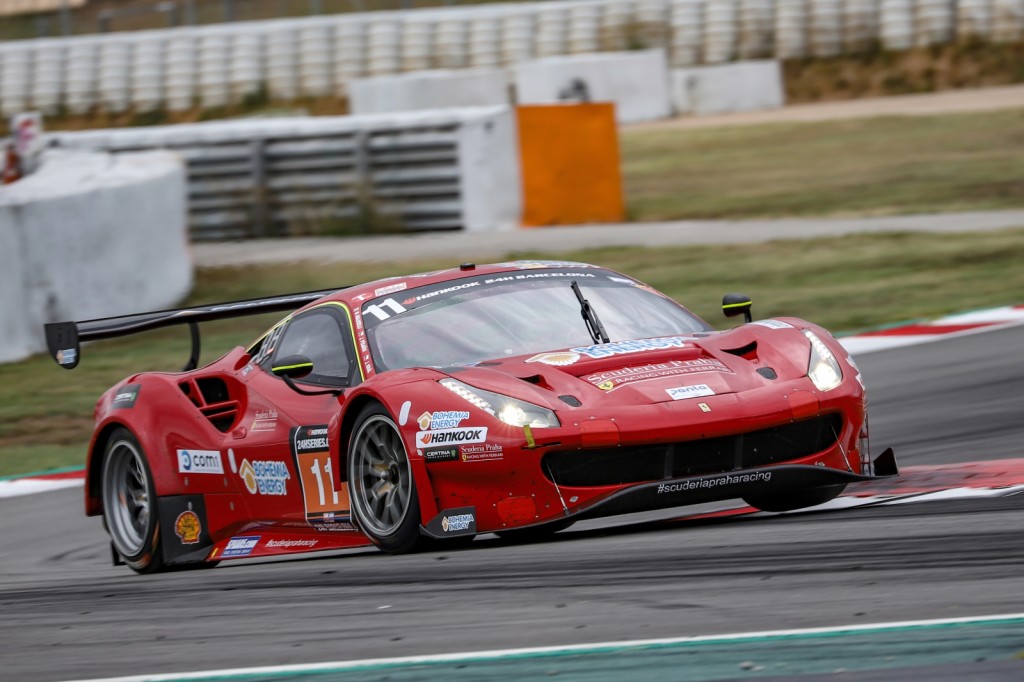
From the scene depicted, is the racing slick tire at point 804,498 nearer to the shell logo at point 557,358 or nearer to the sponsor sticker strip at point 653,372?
the sponsor sticker strip at point 653,372

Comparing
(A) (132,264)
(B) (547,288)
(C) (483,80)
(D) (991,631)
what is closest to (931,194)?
(A) (132,264)

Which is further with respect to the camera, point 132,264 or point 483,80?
point 483,80

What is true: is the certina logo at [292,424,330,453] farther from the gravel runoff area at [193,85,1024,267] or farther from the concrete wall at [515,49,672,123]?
the concrete wall at [515,49,672,123]

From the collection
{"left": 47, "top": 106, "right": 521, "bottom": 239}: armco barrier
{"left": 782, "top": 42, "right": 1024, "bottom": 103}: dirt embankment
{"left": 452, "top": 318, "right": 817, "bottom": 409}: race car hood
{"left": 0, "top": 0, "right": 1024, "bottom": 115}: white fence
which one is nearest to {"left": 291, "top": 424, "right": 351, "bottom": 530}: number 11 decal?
{"left": 452, "top": 318, "right": 817, "bottom": 409}: race car hood

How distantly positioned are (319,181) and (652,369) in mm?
14632

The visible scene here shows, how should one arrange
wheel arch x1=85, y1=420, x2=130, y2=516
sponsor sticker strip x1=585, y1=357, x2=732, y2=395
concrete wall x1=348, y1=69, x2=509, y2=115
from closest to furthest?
sponsor sticker strip x1=585, y1=357, x2=732, y2=395, wheel arch x1=85, y1=420, x2=130, y2=516, concrete wall x1=348, y1=69, x2=509, y2=115

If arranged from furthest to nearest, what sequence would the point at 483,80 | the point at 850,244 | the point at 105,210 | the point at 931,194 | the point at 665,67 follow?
the point at 665,67 → the point at 483,80 → the point at 931,194 → the point at 850,244 → the point at 105,210

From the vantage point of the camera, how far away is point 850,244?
1669 cm

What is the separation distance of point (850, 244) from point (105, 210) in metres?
6.63

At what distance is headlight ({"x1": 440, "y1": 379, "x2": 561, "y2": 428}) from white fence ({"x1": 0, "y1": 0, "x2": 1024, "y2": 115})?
2614cm

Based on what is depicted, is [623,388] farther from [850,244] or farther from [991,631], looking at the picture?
[850,244]

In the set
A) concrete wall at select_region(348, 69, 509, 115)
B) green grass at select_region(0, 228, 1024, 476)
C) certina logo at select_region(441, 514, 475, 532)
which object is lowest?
green grass at select_region(0, 228, 1024, 476)

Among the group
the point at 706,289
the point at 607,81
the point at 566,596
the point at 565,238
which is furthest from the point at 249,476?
the point at 607,81

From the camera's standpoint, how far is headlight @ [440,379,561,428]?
242 inches
